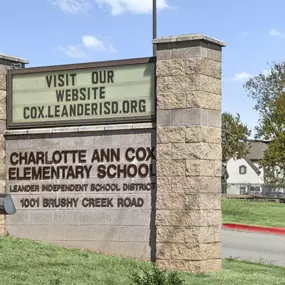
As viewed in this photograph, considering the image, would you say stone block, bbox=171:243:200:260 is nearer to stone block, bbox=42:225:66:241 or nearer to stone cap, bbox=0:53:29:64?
stone block, bbox=42:225:66:241

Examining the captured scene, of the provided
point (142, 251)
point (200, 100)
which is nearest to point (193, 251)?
point (142, 251)

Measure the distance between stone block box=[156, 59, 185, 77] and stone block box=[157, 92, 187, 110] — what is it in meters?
0.40

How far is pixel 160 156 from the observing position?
12.8 metres

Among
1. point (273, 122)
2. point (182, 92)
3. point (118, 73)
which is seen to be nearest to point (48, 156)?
point (118, 73)

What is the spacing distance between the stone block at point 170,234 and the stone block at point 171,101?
2.28m

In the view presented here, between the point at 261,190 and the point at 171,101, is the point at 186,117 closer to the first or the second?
the point at 171,101

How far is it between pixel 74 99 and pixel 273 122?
40407 mm

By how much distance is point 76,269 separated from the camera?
446 inches

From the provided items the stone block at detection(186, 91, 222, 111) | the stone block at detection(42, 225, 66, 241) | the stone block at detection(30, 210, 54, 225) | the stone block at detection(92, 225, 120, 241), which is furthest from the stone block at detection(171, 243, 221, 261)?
the stone block at detection(30, 210, 54, 225)

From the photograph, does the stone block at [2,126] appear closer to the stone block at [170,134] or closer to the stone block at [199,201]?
the stone block at [170,134]

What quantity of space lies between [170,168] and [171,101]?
1.28m

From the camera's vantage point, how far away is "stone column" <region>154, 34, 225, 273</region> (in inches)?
491

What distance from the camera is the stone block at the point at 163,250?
41.4ft

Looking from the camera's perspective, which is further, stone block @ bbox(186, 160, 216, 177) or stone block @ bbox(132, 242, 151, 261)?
stone block @ bbox(132, 242, 151, 261)
